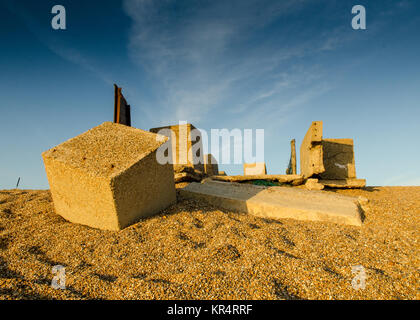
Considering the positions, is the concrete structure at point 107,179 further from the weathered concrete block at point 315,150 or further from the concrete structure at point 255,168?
the concrete structure at point 255,168

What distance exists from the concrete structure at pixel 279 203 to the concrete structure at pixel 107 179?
106 cm

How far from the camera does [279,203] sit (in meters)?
4.33

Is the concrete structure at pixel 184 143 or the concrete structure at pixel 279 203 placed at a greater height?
the concrete structure at pixel 184 143

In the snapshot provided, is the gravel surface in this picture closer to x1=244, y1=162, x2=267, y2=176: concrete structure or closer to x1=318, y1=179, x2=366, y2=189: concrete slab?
x1=318, y1=179, x2=366, y2=189: concrete slab

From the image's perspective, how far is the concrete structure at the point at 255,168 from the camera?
47.1 ft

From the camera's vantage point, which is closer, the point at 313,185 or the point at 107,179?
the point at 107,179

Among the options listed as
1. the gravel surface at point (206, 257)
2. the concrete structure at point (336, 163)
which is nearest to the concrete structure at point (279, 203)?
the gravel surface at point (206, 257)

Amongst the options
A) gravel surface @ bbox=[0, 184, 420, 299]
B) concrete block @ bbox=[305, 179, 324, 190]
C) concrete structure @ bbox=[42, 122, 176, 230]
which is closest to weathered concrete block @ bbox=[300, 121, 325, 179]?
concrete block @ bbox=[305, 179, 324, 190]

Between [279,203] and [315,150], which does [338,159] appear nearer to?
[315,150]

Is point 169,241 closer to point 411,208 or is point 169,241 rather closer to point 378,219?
point 378,219

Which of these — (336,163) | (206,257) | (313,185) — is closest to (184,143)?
(313,185)

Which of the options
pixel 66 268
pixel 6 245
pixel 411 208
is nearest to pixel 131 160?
pixel 66 268

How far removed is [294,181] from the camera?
706 centimetres

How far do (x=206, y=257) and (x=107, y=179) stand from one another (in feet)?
5.54
